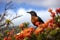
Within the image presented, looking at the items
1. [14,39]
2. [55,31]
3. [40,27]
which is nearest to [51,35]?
[55,31]

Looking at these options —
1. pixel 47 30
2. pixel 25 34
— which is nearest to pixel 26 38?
pixel 25 34

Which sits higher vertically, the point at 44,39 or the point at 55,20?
the point at 55,20

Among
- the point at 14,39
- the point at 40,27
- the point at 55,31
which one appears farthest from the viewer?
the point at 14,39

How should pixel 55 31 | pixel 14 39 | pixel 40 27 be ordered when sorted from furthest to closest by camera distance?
pixel 14 39, pixel 40 27, pixel 55 31

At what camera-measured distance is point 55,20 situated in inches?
118

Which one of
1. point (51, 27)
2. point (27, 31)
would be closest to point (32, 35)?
point (27, 31)

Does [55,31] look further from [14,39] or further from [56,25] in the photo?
[14,39]

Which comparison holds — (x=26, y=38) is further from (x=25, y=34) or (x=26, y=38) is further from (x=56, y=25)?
(x=56, y=25)

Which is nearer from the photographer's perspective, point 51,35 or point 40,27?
point 51,35

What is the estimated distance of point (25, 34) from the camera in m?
3.08

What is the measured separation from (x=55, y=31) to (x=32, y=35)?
1.28ft

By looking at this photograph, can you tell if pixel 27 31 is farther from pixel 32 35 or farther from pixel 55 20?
pixel 55 20

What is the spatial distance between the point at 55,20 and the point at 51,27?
0.46 feet

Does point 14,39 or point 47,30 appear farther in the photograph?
point 14,39
